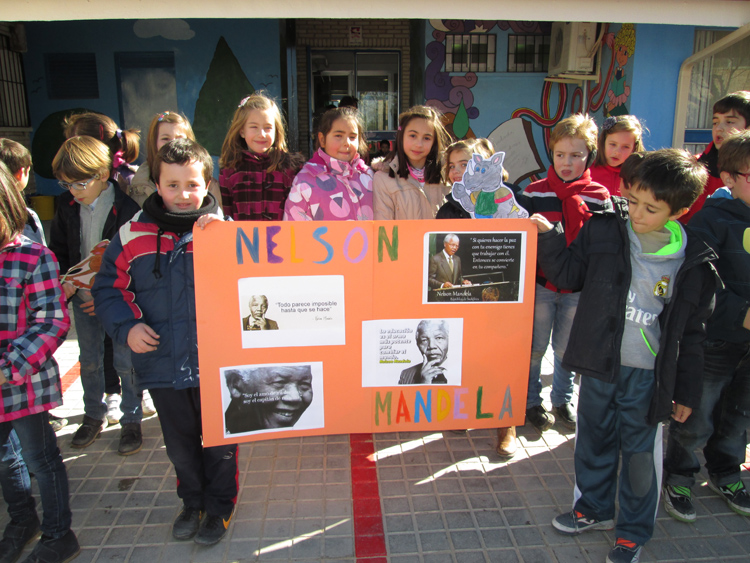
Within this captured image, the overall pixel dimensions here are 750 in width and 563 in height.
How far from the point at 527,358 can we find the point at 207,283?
1.56 m

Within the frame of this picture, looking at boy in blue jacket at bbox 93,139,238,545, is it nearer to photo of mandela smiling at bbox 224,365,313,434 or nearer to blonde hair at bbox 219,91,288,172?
photo of mandela smiling at bbox 224,365,313,434

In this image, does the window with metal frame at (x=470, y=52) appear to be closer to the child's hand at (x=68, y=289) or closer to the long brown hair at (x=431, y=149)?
the long brown hair at (x=431, y=149)

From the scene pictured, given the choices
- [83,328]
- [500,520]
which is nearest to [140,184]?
[83,328]

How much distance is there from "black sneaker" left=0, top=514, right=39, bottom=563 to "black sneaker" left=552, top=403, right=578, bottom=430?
2.91m

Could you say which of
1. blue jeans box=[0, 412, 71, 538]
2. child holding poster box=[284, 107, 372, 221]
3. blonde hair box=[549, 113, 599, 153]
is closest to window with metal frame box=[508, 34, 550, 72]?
blonde hair box=[549, 113, 599, 153]

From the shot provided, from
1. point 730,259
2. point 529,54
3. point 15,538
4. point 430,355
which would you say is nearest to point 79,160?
point 15,538

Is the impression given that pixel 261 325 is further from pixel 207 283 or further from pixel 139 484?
pixel 139 484

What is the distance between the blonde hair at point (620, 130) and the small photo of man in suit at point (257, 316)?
251 cm

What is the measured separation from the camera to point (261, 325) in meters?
2.29

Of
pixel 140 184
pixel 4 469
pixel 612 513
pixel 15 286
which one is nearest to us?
pixel 15 286

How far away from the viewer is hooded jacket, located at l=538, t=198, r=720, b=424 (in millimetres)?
2033

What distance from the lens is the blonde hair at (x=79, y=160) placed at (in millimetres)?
2715

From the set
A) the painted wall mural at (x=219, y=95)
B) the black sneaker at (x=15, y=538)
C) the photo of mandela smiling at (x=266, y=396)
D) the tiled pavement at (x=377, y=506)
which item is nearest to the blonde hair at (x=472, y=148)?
the photo of mandela smiling at (x=266, y=396)

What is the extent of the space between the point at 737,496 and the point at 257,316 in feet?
8.23
